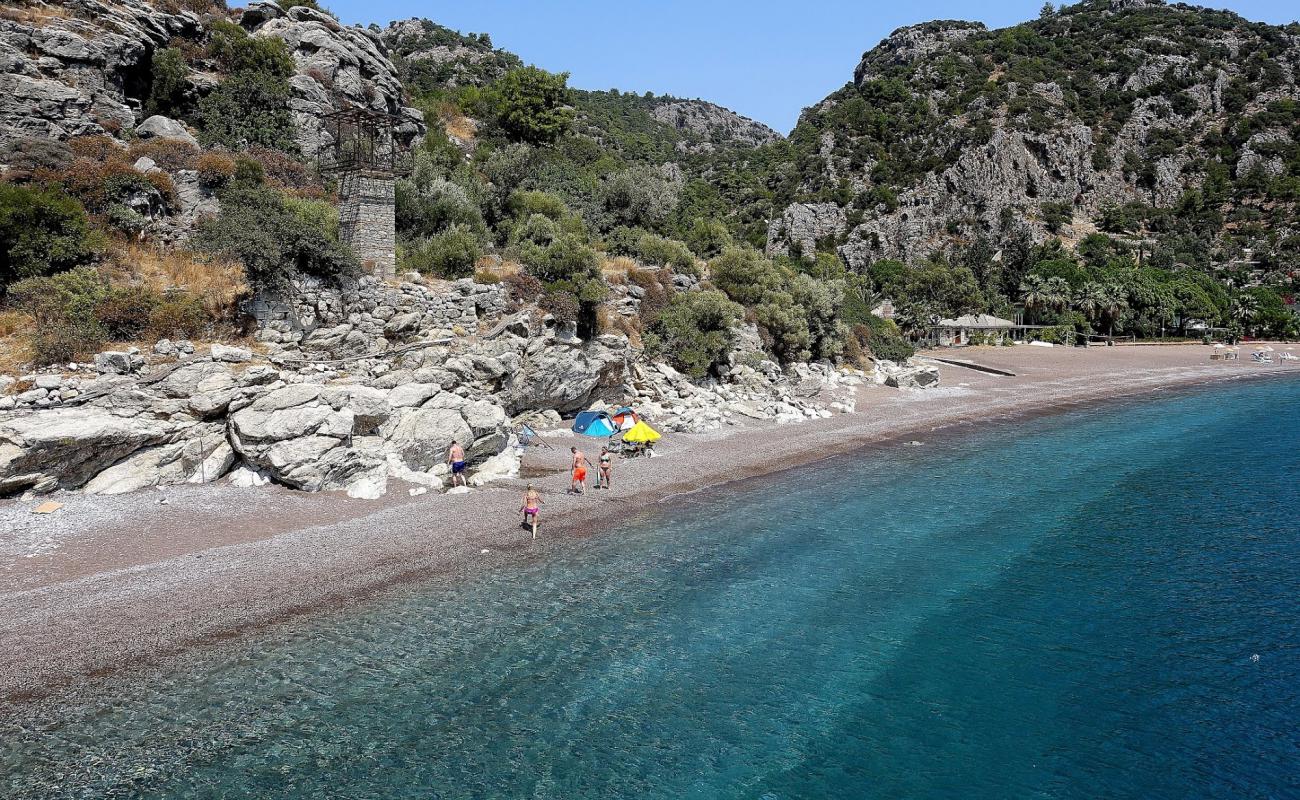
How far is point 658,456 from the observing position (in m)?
24.5

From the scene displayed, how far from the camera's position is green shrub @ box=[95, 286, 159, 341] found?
1994 cm

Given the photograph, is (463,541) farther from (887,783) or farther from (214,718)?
(887,783)

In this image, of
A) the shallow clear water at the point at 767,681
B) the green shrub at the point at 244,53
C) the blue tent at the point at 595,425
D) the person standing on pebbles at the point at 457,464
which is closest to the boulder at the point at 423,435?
the person standing on pebbles at the point at 457,464

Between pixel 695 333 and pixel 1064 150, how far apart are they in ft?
323

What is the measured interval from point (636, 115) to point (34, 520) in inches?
5413

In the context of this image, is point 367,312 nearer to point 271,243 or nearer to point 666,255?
point 271,243

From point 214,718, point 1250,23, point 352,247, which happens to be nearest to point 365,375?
point 352,247

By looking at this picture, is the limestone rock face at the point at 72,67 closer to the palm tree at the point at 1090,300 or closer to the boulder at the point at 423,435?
the boulder at the point at 423,435

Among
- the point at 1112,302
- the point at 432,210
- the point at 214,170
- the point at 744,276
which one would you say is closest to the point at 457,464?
the point at 214,170

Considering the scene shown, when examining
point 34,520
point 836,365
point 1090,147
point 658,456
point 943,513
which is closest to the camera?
point 34,520

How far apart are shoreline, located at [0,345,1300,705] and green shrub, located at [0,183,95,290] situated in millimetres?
9404

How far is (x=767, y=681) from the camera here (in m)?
11.1

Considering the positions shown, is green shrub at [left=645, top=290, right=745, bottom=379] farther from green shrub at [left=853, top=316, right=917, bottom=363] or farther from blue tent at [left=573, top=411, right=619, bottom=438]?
green shrub at [left=853, top=316, right=917, bottom=363]

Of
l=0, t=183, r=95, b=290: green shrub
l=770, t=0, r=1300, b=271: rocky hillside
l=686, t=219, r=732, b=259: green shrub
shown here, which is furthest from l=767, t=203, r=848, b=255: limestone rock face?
l=0, t=183, r=95, b=290: green shrub
